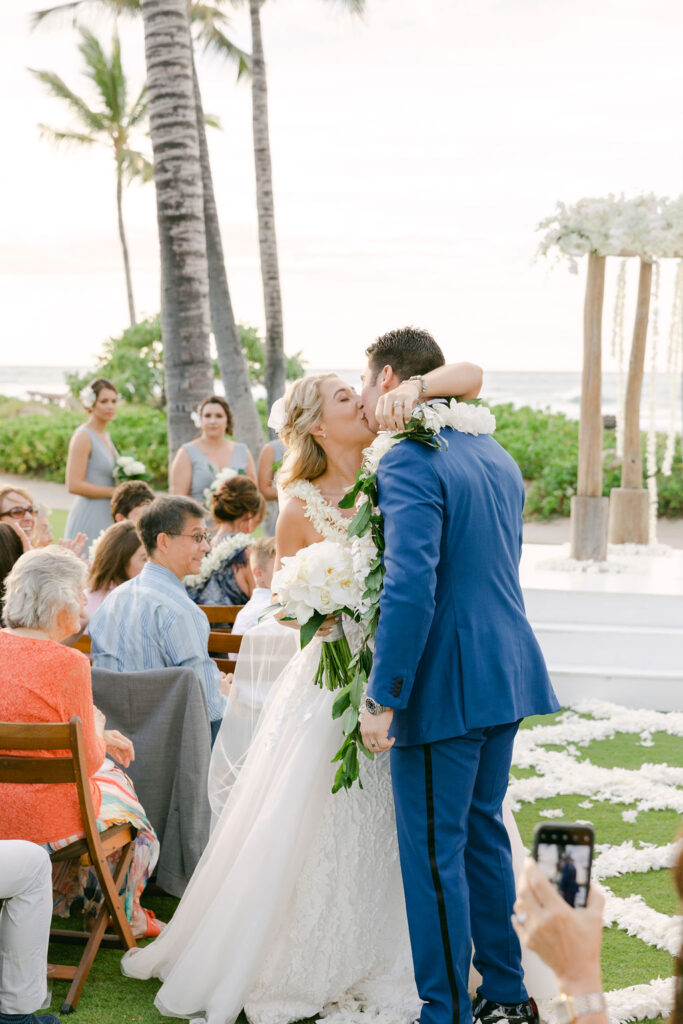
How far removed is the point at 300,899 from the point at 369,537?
1.26 m

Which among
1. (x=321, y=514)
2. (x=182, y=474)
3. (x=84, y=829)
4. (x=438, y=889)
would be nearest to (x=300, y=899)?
(x=438, y=889)

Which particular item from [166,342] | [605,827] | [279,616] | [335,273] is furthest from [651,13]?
[335,273]

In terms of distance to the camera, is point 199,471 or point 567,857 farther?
point 199,471

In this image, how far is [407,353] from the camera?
134 inches

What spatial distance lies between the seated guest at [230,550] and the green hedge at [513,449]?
1244 centimetres

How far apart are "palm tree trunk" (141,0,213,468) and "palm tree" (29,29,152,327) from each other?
3008cm

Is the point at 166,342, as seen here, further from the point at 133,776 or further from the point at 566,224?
the point at 133,776

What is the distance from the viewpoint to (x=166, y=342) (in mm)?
9008

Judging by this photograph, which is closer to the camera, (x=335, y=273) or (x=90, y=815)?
(x=90, y=815)

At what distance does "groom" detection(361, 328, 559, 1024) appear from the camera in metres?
3.02

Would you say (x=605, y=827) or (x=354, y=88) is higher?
(x=354, y=88)

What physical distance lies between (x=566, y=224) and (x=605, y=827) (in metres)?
5.29

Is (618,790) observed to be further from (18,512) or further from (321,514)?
(18,512)

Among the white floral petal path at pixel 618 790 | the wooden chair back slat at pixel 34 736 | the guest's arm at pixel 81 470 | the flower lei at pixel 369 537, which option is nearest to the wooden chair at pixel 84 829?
the wooden chair back slat at pixel 34 736
